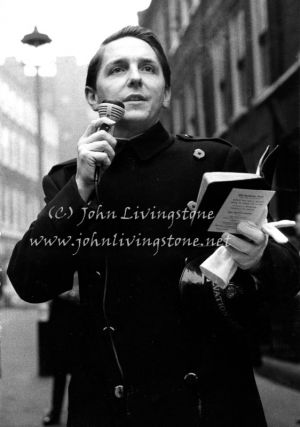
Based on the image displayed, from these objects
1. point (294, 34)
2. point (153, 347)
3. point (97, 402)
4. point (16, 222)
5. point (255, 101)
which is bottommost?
point (97, 402)

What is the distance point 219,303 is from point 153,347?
202 millimetres

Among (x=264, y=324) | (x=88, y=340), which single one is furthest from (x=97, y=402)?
(x=264, y=324)

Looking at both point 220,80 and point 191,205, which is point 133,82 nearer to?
point 191,205

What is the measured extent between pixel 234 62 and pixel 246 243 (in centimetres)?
128

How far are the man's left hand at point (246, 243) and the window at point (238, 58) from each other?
1163 millimetres

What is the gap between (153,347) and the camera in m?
1.54

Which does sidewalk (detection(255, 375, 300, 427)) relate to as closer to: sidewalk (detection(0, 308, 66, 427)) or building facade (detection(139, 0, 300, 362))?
building facade (detection(139, 0, 300, 362))

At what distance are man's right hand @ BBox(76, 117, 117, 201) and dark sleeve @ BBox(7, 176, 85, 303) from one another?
0.06 meters

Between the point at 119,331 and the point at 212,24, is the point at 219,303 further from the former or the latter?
the point at 212,24

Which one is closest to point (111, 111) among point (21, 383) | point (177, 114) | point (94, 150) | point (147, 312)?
point (94, 150)

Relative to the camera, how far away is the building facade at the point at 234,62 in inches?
93.3

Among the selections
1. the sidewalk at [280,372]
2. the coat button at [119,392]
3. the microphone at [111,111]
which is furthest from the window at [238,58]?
the coat button at [119,392]

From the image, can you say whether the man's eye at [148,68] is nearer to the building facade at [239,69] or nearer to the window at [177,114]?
the building facade at [239,69]

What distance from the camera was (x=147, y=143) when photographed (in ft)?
5.44
